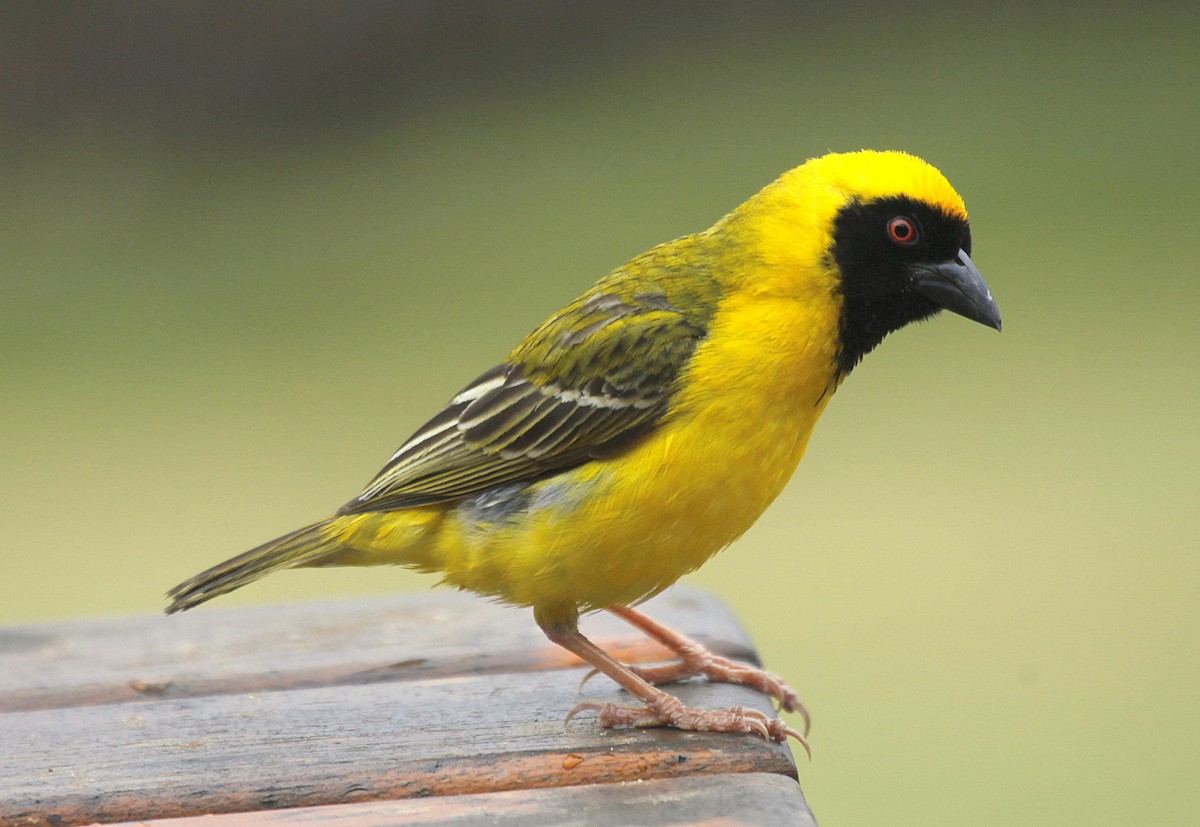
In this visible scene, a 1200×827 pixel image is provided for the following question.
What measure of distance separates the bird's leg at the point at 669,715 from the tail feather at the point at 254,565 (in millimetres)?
704

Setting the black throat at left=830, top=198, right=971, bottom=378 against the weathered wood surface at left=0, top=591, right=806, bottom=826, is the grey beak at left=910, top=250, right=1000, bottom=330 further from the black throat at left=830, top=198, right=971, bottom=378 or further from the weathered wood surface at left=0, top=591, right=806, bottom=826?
the weathered wood surface at left=0, top=591, right=806, bottom=826

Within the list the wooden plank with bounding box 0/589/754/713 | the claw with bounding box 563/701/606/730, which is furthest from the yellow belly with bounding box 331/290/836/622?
the wooden plank with bounding box 0/589/754/713

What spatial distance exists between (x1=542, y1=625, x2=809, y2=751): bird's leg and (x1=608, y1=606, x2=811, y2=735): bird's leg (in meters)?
0.21

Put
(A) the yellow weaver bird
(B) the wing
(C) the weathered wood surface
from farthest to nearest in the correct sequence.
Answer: (B) the wing → (A) the yellow weaver bird → (C) the weathered wood surface

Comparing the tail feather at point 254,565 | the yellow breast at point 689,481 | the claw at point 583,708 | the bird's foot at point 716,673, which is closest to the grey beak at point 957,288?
the yellow breast at point 689,481

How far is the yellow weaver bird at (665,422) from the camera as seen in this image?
3.03 m

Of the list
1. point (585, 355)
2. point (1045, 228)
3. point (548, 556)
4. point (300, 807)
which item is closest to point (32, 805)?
point (300, 807)

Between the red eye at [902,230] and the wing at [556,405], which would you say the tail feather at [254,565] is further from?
the red eye at [902,230]

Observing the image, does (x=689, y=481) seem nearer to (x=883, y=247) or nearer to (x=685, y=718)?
(x=685, y=718)

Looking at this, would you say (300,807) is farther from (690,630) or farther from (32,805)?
(690,630)

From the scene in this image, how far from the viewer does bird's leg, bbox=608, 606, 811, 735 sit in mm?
3357

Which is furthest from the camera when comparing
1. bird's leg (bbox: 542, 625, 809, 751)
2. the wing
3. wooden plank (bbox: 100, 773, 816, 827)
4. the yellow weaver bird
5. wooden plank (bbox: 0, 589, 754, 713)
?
wooden plank (bbox: 0, 589, 754, 713)

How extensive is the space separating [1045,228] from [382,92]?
556cm

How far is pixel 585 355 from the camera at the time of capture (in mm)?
3338
